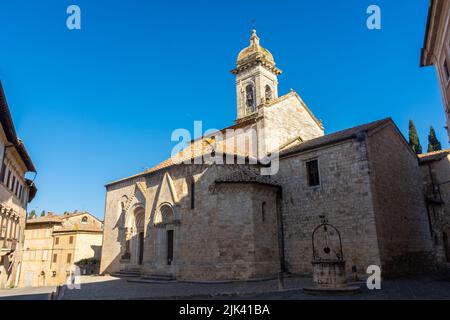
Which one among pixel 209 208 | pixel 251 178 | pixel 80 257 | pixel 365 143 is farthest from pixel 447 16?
pixel 80 257

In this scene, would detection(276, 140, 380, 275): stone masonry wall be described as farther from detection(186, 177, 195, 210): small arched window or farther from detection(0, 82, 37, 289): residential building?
detection(0, 82, 37, 289): residential building

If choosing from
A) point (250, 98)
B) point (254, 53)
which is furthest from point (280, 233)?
point (254, 53)

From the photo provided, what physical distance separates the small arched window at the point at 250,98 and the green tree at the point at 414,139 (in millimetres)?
19376

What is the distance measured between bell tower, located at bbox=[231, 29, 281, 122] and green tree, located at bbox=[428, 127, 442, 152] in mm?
19543

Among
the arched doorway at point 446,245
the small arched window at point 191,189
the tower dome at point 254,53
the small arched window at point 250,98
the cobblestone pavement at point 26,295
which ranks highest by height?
the tower dome at point 254,53

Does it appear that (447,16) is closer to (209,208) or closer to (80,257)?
(209,208)

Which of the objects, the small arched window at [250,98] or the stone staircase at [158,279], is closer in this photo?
the stone staircase at [158,279]

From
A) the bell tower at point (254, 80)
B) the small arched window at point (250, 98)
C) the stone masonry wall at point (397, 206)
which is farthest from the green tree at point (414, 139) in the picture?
the small arched window at point (250, 98)

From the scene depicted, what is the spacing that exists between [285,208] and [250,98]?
13.5m

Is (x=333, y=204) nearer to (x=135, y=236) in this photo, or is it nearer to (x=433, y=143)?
(x=135, y=236)

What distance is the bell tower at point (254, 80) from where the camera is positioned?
1125 inches

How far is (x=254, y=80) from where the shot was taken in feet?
94.9

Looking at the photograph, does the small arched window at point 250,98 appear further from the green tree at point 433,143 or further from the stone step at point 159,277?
the green tree at point 433,143
